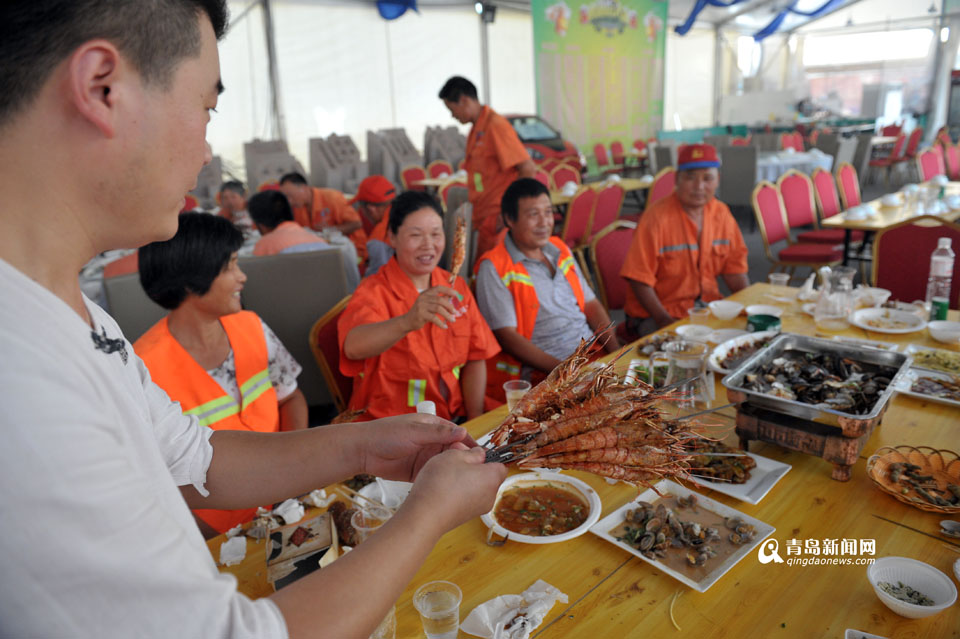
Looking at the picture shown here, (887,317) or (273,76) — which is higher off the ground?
(273,76)

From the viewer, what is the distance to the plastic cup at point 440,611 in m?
1.06

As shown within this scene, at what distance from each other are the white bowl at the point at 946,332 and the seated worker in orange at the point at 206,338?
2.57 m

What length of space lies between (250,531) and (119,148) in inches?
40.3

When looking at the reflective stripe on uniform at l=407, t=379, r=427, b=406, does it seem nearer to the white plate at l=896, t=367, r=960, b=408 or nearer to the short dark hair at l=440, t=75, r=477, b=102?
the white plate at l=896, t=367, r=960, b=408

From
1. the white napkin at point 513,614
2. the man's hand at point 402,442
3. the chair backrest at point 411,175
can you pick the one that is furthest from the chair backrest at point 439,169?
the white napkin at point 513,614

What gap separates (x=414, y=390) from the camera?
2.42m

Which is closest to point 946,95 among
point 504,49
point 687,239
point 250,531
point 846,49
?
point 846,49

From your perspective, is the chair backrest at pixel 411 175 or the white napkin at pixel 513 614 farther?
the chair backrest at pixel 411 175

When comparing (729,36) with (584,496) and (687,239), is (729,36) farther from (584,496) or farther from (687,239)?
(584,496)

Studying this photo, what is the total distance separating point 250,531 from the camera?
Result: 140cm

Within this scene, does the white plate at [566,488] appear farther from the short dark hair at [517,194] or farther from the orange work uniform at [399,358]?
the short dark hair at [517,194]

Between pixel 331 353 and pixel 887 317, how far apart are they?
243cm

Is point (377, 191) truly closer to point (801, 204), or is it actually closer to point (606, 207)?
point (606, 207)

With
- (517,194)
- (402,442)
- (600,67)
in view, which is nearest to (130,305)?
(517,194)
